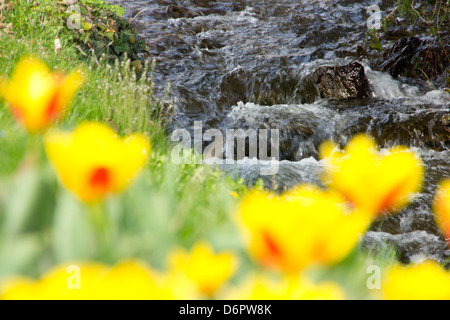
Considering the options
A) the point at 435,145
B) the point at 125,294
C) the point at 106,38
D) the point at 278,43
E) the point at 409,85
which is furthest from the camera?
the point at 278,43

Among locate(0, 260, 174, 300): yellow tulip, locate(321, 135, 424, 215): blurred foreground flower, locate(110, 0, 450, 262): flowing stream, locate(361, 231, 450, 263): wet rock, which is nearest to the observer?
locate(0, 260, 174, 300): yellow tulip

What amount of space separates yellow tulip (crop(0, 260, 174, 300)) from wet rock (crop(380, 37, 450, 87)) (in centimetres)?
532

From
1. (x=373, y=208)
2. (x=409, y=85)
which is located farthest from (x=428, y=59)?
(x=373, y=208)

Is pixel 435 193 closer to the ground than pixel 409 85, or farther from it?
closer to the ground

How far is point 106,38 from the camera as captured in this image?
368 centimetres

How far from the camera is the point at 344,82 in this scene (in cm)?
501

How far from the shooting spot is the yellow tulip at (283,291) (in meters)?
0.40

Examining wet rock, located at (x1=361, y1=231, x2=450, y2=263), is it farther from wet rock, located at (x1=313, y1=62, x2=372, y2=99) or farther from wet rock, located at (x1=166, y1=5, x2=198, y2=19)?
wet rock, located at (x1=166, y1=5, x2=198, y2=19)

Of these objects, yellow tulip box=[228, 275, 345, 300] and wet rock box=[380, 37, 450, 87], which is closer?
yellow tulip box=[228, 275, 345, 300]

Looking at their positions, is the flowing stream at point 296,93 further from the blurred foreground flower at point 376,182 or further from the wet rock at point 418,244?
the blurred foreground flower at point 376,182

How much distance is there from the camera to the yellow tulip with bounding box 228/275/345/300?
1.31 feet

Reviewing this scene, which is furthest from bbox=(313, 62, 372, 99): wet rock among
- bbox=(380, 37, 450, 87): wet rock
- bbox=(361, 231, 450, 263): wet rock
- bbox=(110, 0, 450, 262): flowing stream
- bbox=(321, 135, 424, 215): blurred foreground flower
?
bbox=(321, 135, 424, 215): blurred foreground flower
